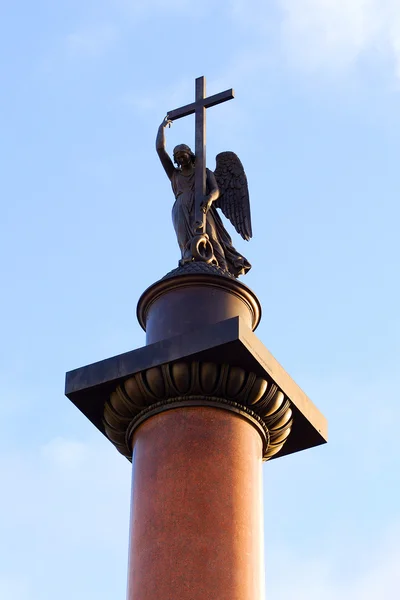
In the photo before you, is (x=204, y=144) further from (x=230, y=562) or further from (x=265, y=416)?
(x=230, y=562)

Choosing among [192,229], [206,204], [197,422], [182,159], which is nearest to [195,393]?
[197,422]

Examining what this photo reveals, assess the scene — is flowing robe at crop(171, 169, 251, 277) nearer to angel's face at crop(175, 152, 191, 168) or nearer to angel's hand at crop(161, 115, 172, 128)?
angel's face at crop(175, 152, 191, 168)

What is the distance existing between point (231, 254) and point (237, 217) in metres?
1.12

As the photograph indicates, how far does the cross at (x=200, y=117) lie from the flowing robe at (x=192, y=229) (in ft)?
0.31

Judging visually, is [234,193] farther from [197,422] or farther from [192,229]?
[197,422]

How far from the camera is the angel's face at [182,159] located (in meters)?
14.4

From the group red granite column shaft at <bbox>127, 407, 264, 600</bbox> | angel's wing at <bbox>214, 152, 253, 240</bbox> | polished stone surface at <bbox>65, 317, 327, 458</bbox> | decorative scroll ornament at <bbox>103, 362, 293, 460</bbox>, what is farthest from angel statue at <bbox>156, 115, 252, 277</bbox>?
red granite column shaft at <bbox>127, 407, 264, 600</bbox>

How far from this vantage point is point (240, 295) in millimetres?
12828

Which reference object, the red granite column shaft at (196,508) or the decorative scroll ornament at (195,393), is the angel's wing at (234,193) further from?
the red granite column shaft at (196,508)

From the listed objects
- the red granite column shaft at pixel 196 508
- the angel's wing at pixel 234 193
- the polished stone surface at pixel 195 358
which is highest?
the angel's wing at pixel 234 193

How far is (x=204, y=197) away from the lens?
14078 mm

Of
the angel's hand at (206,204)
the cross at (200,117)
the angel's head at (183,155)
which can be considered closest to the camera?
the angel's hand at (206,204)

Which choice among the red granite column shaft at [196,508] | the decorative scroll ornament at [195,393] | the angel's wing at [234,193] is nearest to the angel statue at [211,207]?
the angel's wing at [234,193]

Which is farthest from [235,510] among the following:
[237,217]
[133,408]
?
[237,217]
